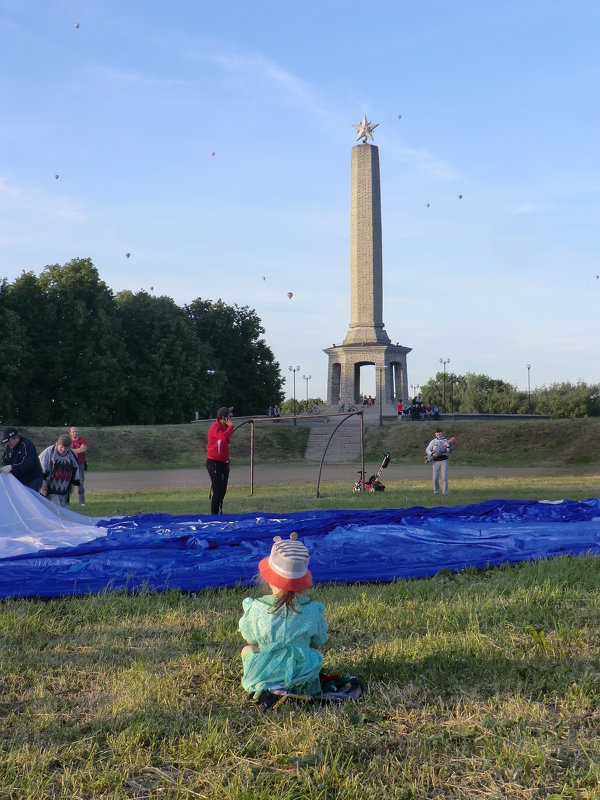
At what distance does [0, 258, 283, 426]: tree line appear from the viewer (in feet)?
173

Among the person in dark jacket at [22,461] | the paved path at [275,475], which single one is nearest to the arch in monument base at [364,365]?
the paved path at [275,475]

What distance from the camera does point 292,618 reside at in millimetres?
4840

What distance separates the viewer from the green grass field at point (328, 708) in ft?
12.1

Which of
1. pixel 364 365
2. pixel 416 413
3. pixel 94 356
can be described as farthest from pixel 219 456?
pixel 364 365

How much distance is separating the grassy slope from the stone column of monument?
41.4 feet

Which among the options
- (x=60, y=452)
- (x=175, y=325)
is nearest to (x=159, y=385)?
(x=175, y=325)

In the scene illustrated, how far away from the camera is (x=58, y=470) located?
44.0 ft

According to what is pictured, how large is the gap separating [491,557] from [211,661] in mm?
4689

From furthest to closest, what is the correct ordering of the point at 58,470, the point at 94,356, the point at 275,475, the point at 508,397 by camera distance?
the point at 508,397 → the point at 94,356 → the point at 275,475 → the point at 58,470

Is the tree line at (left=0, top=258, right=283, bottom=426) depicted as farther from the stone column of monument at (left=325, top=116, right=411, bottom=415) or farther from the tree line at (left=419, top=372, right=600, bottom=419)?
the tree line at (left=419, top=372, right=600, bottom=419)

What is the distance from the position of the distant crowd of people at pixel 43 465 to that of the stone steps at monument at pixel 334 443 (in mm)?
28480

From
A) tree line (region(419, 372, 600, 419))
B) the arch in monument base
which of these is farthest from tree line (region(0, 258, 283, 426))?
tree line (region(419, 372, 600, 419))

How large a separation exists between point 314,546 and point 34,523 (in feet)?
13.7

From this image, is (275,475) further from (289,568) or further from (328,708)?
(328,708)
